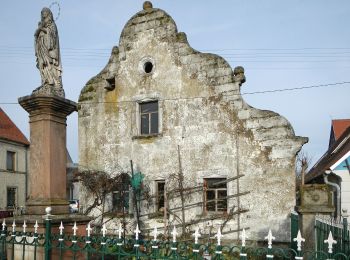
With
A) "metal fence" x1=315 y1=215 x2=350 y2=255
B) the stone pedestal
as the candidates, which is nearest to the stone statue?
the stone pedestal

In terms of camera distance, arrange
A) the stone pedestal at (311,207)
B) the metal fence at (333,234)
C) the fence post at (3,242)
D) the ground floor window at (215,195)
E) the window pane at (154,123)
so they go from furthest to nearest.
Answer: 1. the window pane at (154,123)
2. the ground floor window at (215,195)
3. the stone pedestal at (311,207)
4. the metal fence at (333,234)
5. the fence post at (3,242)

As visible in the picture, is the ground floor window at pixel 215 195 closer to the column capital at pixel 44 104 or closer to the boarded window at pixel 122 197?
the boarded window at pixel 122 197

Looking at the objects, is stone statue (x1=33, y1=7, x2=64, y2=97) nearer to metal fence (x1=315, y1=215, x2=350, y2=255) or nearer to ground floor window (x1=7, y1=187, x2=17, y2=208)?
metal fence (x1=315, y1=215, x2=350, y2=255)

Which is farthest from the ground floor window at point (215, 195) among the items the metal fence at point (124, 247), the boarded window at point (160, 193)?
the metal fence at point (124, 247)

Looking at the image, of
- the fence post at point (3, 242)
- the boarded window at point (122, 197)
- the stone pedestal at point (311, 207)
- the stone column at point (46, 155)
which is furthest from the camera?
the boarded window at point (122, 197)

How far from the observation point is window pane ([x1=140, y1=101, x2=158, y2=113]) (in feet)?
47.8

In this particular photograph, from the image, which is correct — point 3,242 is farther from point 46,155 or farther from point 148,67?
point 148,67

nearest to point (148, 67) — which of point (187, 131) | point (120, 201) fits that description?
point (187, 131)

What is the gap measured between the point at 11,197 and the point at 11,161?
258 cm

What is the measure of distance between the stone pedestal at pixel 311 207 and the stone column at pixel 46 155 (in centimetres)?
470

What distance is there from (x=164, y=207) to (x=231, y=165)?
9.12 ft

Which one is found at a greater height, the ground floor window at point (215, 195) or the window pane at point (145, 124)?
the window pane at point (145, 124)

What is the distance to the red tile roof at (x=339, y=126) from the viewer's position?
928 inches

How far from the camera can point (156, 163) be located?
14117 millimetres
